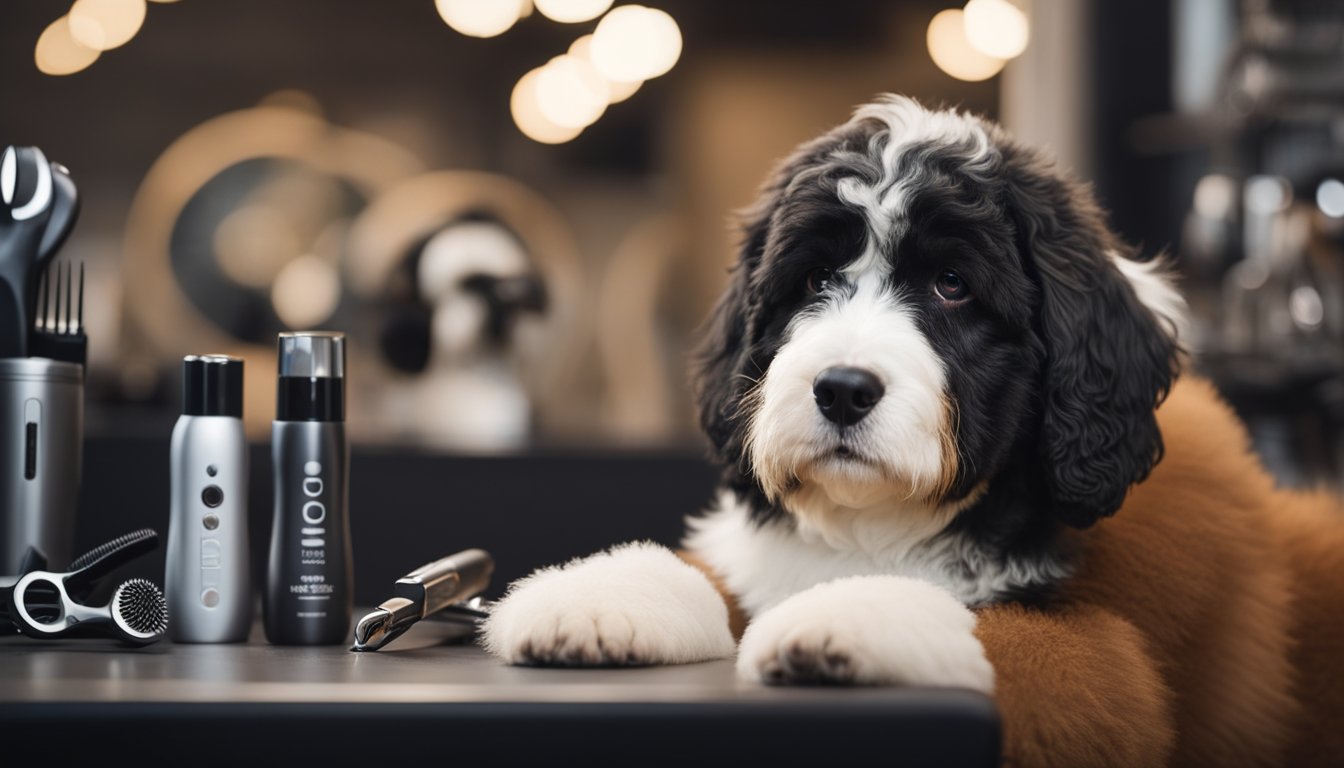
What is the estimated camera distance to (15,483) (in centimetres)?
157

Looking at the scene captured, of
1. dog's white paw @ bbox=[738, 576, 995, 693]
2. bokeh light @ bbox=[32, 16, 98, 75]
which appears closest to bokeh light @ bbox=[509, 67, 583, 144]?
bokeh light @ bbox=[32, 16, 98, 75]

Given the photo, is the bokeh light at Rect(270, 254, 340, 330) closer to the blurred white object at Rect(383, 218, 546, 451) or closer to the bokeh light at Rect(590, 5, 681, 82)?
the blurred white object at Rect(383, 218, 546, 451)

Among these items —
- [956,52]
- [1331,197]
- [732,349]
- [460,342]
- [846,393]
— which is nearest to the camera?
[846,393]

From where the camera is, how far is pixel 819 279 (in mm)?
Result: 1728

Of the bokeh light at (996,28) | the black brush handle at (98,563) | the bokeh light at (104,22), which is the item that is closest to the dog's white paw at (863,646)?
the black brush handle at (98,563)

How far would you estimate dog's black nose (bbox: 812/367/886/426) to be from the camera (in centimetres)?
146

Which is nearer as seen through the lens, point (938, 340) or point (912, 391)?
point (912, 391)

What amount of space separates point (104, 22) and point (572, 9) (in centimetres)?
181

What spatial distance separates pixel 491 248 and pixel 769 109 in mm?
1289

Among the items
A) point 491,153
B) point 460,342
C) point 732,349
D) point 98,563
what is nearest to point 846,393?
point 732,349

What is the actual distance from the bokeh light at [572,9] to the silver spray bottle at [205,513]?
368cm

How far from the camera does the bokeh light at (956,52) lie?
15.4ft

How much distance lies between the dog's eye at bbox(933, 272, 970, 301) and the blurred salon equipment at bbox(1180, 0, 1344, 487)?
1920 mm

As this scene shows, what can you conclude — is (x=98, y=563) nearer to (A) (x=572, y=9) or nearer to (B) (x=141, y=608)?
(B) (x=141, y=608)
